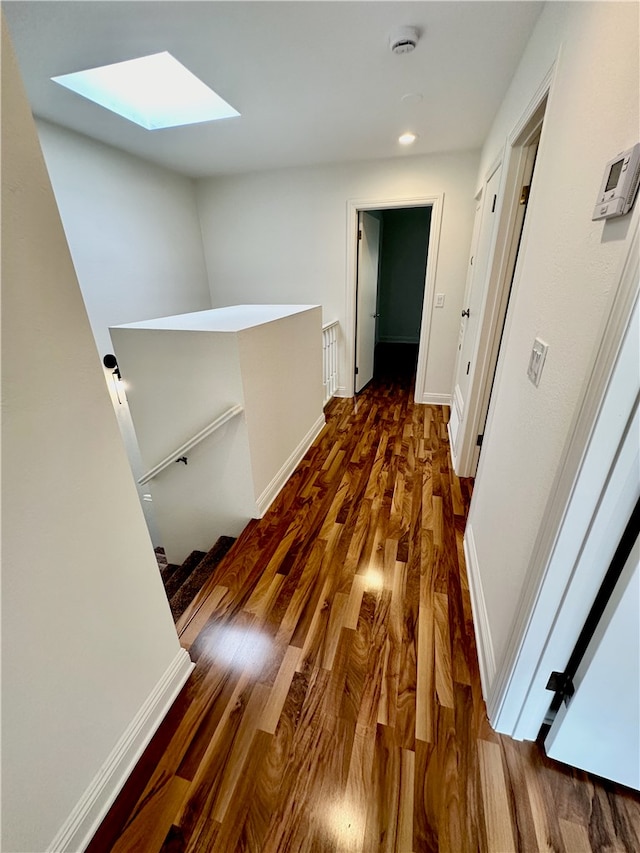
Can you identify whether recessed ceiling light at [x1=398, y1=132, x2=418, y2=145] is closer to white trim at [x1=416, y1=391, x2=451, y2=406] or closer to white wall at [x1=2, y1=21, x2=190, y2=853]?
white trim at [x1=416, y1=391, x2=451, y2=406]

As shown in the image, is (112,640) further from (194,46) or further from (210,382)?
(194,46)

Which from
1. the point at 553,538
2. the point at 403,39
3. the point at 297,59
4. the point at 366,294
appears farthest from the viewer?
the point at 366,294

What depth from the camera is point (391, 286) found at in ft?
19.7

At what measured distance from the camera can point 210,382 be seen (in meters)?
1.79

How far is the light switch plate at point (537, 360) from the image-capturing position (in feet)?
3.33

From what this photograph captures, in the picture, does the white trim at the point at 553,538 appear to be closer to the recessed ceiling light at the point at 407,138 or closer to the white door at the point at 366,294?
the recessed ceiling light at the point at 407,138

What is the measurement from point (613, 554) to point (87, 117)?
3657 millimetres

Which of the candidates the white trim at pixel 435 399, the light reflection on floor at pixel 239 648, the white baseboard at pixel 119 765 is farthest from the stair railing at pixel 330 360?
the white baseboard at pixel 119 765

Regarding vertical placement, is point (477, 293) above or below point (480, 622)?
above

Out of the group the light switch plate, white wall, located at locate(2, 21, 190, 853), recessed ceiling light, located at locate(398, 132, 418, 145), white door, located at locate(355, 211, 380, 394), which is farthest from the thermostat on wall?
white door, located at locate(355, 211, 380, 394)

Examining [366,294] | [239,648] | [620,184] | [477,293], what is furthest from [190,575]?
[366,294]

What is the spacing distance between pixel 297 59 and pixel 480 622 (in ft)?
9.07

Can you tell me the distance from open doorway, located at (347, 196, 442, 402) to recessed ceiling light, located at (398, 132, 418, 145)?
0.49m

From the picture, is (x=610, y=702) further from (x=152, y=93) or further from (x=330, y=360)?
(x=152, y=93)
